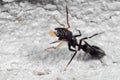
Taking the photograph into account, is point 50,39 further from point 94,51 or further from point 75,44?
point 94,51

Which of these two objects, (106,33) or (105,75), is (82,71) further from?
(106,33)

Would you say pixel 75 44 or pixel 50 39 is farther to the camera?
pixel 50 39

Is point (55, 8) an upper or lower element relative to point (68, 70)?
upper

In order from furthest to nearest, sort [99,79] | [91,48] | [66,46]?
[66,46] < [91,48] < [99,79]

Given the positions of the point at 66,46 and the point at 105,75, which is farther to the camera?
the point at 66,46

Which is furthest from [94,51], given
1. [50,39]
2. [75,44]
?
[50,39]

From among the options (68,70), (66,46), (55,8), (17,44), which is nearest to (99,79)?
(68,70)

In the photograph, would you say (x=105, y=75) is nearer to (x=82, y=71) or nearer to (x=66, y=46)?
(x=82, y=71)

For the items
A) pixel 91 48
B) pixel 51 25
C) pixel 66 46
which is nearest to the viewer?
pixel 91 48
